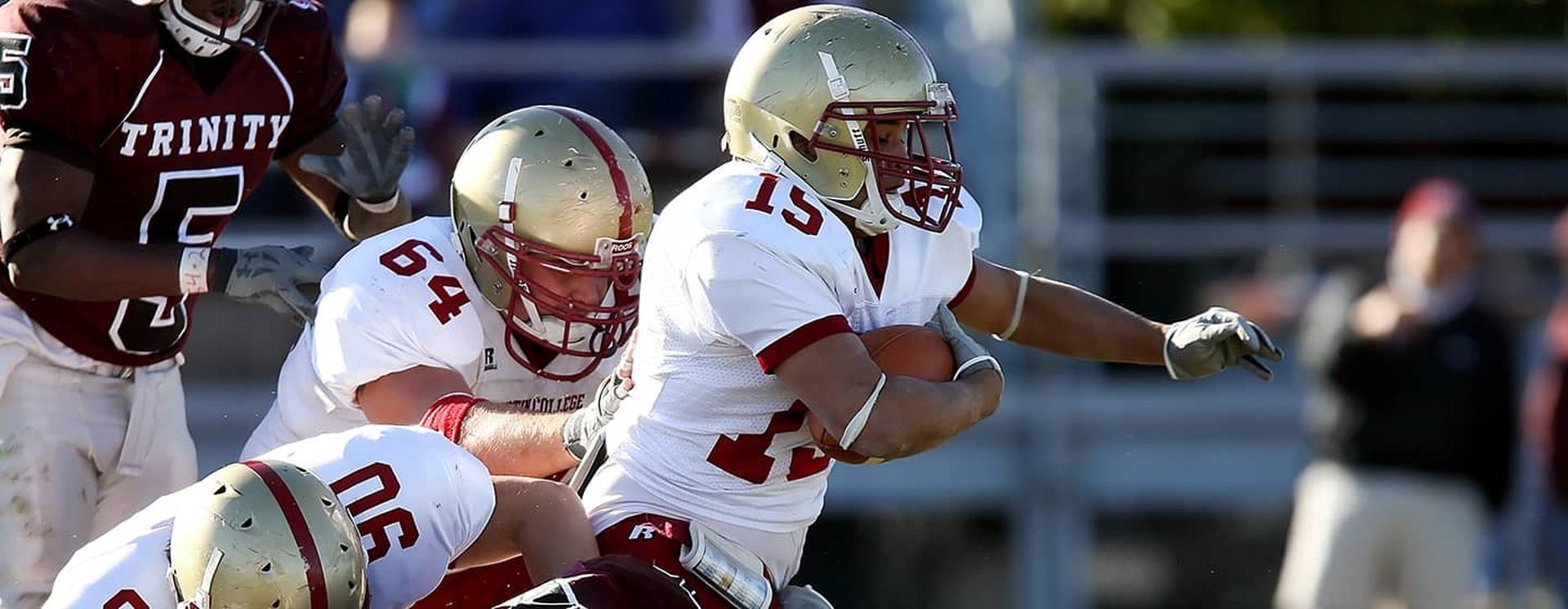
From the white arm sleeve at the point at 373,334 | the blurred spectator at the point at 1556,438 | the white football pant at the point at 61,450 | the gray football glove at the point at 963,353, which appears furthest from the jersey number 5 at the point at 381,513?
the blurred spectator at the point at 1556,438

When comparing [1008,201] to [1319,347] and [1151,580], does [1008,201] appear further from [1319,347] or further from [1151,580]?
[1151,580]

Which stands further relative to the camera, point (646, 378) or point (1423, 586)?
point (1423, 586)

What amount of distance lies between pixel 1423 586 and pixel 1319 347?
36.5 inches

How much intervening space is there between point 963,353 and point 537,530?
762mm

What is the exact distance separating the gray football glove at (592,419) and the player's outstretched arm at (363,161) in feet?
3.47

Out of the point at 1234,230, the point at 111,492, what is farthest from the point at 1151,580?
the point at 111,492

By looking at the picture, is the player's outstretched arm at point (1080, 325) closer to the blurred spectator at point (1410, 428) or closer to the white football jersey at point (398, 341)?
the white football jersey at point (398, 341)

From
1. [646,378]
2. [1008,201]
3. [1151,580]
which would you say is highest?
[646,378]

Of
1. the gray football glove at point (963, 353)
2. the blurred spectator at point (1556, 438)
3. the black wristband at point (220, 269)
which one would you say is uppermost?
the black wristband at point (220, 269)

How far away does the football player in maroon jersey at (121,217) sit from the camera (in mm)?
4172

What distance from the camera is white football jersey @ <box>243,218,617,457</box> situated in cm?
423

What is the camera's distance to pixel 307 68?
4734 mm

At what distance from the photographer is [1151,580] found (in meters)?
10.4

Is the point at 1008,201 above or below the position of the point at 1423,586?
above
